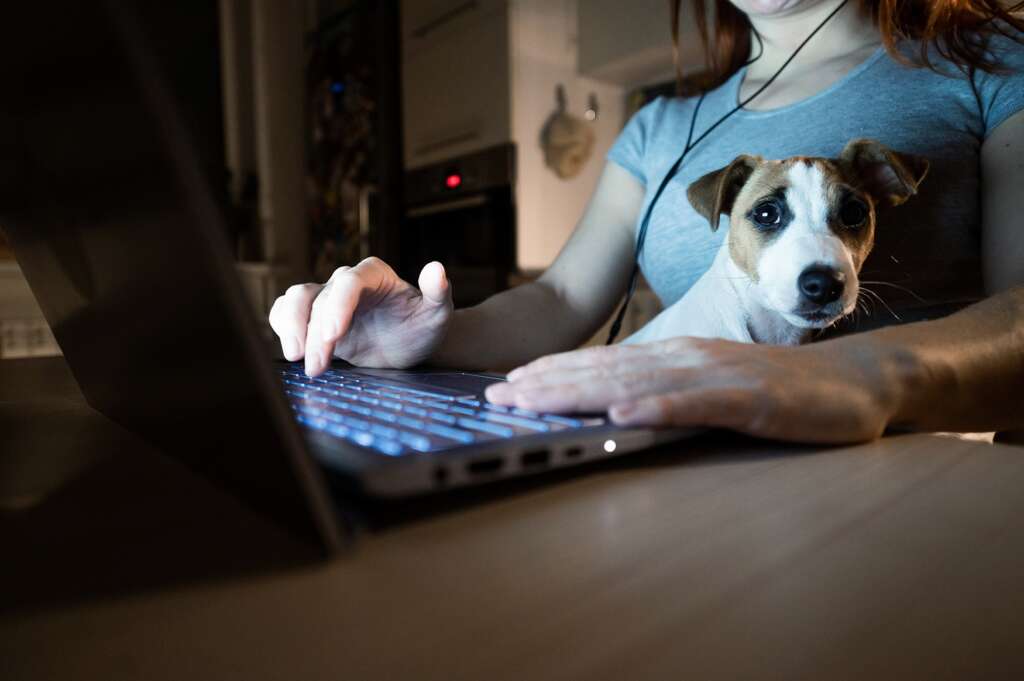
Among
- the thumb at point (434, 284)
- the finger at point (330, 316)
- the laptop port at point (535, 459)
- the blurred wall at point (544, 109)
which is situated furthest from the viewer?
the blurred wall at point (544, 109)

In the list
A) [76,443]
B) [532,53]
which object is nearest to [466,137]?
[532,53]

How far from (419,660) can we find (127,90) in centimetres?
18

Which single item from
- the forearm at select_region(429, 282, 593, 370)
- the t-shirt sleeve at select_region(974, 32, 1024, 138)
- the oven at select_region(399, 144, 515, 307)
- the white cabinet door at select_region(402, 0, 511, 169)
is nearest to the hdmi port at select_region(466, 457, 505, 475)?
the forearm at select_region(429, 282, 593, 370)

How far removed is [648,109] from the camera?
1.11 m

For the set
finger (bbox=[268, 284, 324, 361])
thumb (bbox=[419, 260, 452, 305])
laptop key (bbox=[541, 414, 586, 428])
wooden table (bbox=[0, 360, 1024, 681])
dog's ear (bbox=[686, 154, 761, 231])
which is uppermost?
dog's ear (bbox=[686, 154, 761, 231])

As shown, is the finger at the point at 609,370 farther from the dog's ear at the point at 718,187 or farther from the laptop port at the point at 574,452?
the dog's ear at the point at 718,187

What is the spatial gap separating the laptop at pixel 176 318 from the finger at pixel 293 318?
190 millimetres

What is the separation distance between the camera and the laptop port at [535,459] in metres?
0.28

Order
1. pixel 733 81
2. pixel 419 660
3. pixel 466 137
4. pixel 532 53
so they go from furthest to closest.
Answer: pixel 466 137 < pixel 532 53 < pixel 733 81 < pixel 419 660

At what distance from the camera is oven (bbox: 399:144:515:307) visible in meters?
2.29

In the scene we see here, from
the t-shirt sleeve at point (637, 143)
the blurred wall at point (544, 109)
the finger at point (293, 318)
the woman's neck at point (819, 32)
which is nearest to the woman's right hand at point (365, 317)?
the finger at point (293, 318)

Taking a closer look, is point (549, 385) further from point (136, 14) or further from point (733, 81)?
point (733, 81)

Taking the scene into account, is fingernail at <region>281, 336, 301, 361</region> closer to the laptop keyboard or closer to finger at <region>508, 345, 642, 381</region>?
the laptop keyboard

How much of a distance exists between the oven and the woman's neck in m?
1.41
